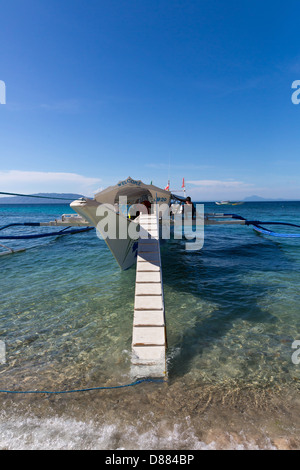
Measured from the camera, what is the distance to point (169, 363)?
16.6ft

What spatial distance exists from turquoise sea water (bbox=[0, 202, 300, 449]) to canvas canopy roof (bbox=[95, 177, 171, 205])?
180 inches

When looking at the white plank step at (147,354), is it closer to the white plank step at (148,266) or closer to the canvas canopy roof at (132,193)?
the white plank step at (148,266)

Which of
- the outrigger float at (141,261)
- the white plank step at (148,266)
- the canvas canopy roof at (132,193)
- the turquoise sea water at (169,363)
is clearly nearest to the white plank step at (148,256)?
the outrigger float at (141,261)

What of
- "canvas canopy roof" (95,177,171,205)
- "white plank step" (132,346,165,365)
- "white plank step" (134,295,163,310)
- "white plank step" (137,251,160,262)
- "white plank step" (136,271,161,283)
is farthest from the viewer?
"canvas canopy roof" (95,177,171,205)

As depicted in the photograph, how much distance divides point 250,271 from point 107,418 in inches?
401

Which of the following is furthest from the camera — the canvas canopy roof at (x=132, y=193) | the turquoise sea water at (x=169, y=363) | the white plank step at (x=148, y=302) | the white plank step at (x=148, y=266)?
the canvas canopy roof at (x=132, y=193)

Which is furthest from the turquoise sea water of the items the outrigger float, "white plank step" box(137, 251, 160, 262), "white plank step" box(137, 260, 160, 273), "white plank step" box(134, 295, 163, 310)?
"white plank step" box(137, 251, 160, 262)

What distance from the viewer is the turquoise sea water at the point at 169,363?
3.45 metres

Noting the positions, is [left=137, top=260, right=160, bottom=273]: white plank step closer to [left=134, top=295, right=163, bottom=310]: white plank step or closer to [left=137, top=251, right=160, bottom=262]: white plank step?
[left=137, top=251, right=160, bottom=262]: white plank step

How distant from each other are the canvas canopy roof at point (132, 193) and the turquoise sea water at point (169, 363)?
456 cm

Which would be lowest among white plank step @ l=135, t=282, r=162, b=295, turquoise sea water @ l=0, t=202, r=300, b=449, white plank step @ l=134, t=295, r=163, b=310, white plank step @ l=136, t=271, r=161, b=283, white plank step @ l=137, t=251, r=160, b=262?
turquoise sea water @ l=0, t=202, r=300, b=449

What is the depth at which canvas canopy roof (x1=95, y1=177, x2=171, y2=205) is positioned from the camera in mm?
12164

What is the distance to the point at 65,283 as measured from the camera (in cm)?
1035

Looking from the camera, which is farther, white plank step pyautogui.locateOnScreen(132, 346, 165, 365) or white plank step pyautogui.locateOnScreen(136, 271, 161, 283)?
white plank step pyautogui.locateOnScreen(136, 271, 161, 283)
